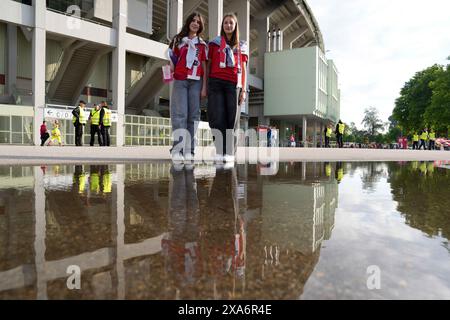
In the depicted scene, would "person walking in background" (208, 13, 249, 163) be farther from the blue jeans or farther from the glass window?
the glass window

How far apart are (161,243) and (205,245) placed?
0.51 feet

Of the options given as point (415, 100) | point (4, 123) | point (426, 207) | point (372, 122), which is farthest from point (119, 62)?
point (372, 122)

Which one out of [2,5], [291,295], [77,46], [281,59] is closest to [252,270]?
[291,295]

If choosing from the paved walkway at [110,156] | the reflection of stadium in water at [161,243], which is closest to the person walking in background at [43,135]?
the paved walkway at [110,156]

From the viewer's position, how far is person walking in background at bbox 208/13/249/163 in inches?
178

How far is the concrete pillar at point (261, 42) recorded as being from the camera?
118 feet

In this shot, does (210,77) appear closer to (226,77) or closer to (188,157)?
(226,77)

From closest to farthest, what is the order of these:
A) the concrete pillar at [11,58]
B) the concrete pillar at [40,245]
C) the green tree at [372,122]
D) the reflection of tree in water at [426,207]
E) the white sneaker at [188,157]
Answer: the concrete pillar at [40,245], the reflection of tree in water at [426,207], the white sneaker at [188,157], the concrete pillar at [11,58], the green tree at [372,122]

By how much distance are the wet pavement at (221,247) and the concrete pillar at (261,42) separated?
120ft

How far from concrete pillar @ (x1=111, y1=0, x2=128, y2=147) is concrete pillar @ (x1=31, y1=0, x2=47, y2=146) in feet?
13.6

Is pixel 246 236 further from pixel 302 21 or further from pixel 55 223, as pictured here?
pixel 302 21

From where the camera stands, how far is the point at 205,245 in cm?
117

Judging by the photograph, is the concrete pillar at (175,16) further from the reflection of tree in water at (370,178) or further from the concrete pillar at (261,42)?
the reflection of tree in water at (370,178)
